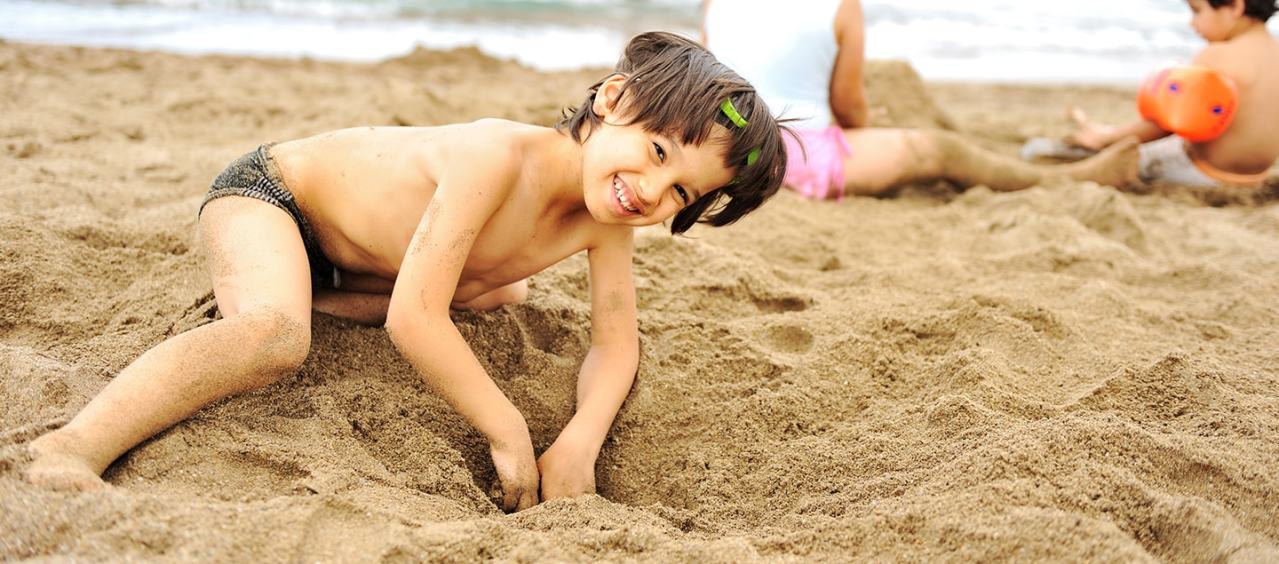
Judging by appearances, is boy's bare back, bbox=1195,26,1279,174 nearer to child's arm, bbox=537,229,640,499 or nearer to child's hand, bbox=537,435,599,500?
child's arm, bbox=537,229,640,499

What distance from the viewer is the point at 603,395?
79.8 inches

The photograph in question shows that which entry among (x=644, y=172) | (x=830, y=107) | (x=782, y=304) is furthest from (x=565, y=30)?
(x=644, y=172)

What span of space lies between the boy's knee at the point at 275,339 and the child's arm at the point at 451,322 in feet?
0.59

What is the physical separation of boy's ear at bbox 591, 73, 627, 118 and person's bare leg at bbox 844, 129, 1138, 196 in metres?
1.97

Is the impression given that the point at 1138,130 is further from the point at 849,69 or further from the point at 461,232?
the point at 461,232

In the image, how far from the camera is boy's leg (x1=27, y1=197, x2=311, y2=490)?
4.93 feet

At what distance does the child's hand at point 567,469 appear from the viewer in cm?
185

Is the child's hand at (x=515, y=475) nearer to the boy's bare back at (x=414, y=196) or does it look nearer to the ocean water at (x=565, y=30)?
the boy's bare back at (x=414, y=196)

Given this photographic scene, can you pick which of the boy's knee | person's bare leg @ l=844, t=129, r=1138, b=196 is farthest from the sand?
person's bare leg @ l=844, t=129, r=1138, b=196

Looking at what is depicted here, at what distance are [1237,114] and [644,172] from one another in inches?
135

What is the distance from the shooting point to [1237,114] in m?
4.06

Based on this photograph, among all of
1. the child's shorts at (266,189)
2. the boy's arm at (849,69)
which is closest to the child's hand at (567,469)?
the child's shorts at (266,189)

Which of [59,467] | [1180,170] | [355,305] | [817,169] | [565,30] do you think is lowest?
[565,30]

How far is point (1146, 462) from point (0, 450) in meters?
1.89
